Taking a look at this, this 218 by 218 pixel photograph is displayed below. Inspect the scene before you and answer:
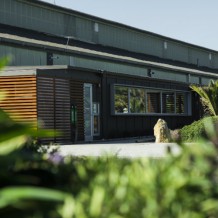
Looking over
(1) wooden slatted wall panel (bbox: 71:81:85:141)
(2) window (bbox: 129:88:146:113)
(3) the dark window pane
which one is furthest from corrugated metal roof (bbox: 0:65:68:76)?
(3) the dark window pane

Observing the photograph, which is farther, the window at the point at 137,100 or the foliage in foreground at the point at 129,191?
the window at the point at 137,100

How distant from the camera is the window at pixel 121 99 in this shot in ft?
84.8

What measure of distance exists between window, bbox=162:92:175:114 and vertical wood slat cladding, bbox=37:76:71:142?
988cm

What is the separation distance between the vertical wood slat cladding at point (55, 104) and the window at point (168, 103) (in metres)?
9.88

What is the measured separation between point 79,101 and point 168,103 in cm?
953

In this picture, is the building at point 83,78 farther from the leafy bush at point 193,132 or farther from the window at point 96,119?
the leafy bush at point 193,132

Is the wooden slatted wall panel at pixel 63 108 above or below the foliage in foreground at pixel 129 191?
above

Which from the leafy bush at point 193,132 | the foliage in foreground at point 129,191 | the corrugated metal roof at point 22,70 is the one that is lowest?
the foliage in foreground at point 129,191

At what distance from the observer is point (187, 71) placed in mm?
43750

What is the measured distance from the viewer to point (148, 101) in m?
29.1

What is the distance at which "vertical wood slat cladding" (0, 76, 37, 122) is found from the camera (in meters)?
20.2

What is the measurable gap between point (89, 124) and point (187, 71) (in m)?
21.3

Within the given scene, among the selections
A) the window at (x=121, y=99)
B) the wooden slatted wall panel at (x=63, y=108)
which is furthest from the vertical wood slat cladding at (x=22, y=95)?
the window at (x=121, y=99)

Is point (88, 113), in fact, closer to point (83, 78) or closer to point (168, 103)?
point (83, 78)
